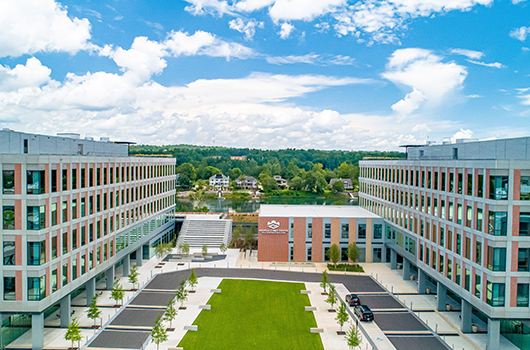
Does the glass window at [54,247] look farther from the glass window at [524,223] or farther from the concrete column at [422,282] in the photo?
the concrete column at [422,282]

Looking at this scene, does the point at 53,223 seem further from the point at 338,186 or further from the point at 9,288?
the point at 338,186

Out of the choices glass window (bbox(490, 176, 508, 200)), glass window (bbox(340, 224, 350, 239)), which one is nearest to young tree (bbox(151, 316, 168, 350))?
glass window (bbox(490, 176, 508, 200))

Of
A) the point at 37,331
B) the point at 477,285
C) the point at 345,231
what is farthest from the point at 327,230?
the point at 37,331

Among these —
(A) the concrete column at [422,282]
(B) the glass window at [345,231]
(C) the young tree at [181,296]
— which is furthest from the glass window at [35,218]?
(B) the glass window at [345,231]

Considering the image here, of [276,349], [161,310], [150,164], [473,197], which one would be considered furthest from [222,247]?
[473,197]

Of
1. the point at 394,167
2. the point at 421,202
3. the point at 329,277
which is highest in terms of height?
the point at 394,167

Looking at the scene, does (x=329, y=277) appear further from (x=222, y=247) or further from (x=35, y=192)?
(x=35, y=192)

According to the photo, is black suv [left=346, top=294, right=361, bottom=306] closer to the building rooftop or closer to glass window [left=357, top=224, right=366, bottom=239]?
glass window [left=357, top=224, right=366, bottom=239]
